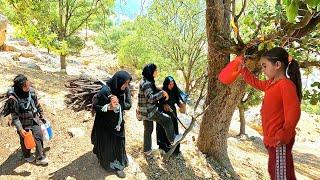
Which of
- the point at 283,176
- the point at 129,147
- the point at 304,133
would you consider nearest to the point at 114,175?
the point at 129,147

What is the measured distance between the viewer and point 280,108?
368 cm

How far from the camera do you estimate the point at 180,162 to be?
24.7 feet

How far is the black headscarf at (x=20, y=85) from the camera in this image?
6336 millimetres

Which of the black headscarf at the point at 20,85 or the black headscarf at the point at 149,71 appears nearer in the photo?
the black headscarf at the point at 20,85

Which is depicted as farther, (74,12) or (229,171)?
(74,12)

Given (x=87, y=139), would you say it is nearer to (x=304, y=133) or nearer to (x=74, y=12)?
(x=74, y=12)

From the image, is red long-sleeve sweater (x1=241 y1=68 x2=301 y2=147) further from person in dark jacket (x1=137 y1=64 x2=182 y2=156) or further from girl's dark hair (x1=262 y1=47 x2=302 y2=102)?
person in dark jacket (x1=137 y1=64 x2=182 y2=156)

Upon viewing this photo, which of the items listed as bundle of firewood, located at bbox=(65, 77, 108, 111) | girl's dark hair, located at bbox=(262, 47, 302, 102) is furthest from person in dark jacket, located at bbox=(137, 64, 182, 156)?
girl's dark hair, located at bbox=(262, 47, 302, 102)

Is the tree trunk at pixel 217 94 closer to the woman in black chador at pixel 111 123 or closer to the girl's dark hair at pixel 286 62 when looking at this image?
the woman in black chador at pixel 111 123

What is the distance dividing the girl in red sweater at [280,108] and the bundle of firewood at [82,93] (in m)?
4.98

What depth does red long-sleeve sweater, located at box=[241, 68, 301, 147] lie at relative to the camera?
3525mm

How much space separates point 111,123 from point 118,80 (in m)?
0.75

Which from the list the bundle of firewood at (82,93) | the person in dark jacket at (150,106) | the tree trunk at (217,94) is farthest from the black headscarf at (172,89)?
the bundle of firewood at (82,93)

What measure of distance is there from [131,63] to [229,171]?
63.1 feet
